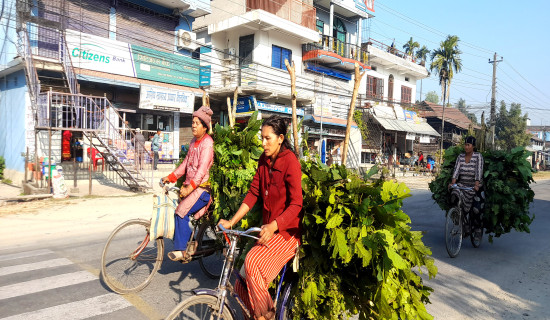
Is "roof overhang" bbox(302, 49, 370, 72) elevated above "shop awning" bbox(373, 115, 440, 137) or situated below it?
above

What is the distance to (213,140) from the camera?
454 centimetres

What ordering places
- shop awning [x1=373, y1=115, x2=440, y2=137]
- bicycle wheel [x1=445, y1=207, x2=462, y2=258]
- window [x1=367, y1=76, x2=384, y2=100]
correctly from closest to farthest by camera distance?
bicycle wheel [x1=445, y1=207, x2=462, y2=258] → shop awning [x1=373, y1=115, x2=440, y2=137] → window [x1=367, y1=76, x2=384, y2=100]

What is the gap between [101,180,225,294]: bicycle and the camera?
13.4ft

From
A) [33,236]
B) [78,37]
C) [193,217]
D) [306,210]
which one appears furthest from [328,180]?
[78,37]

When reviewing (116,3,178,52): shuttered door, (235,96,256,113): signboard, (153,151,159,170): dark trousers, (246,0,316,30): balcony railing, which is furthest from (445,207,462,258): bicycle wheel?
(246,0,316,30): balcony railing

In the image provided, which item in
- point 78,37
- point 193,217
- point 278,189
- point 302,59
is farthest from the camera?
point 302,59

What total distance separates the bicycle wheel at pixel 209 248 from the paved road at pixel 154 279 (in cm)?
15

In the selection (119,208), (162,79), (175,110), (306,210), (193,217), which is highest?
(162,79)

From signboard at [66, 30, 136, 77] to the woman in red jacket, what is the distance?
1430 cm

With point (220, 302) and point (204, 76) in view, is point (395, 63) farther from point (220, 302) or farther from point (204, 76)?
point (220, 302)

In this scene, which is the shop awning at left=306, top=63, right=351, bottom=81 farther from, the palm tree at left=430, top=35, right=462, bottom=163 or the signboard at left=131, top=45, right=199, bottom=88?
the palm tree at left=430, top=35, right=462, bottom=163

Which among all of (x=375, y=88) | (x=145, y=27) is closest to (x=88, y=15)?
(x=145, y=27)

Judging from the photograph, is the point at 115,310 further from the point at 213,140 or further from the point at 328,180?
the point at 328,180

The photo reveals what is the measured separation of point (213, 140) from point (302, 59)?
2081cm
